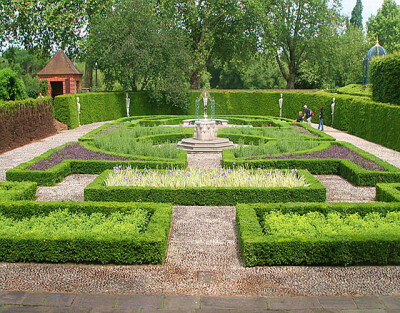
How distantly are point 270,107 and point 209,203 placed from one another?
2717 cm

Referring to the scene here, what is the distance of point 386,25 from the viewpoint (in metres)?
57.6

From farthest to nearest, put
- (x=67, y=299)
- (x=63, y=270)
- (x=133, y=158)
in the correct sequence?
(x=133, y=158) < (x=63, y=270) < (x=67, y=299)

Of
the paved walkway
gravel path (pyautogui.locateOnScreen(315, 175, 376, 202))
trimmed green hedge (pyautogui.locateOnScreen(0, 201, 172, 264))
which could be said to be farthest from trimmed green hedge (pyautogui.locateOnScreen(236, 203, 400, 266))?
gravel path (pyautogui.locateOnScreen(315, 175, 376, 202))

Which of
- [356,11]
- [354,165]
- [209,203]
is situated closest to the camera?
[209,203]

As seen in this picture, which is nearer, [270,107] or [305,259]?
[305,259]

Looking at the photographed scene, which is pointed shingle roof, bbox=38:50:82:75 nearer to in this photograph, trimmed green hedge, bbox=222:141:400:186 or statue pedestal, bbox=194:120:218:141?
statue pedestal, bbox=194:120:218:141

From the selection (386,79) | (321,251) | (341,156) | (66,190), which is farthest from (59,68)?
(321,251)

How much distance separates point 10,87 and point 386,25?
4976 centimetres

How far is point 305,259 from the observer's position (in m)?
7.16

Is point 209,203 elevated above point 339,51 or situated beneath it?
situated beneath

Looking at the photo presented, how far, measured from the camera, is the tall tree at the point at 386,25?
55422 mm

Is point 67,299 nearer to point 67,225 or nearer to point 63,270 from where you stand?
point 63,270

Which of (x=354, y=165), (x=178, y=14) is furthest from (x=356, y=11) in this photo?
(x=354, y=165)

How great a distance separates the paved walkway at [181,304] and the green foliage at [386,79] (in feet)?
57.8
